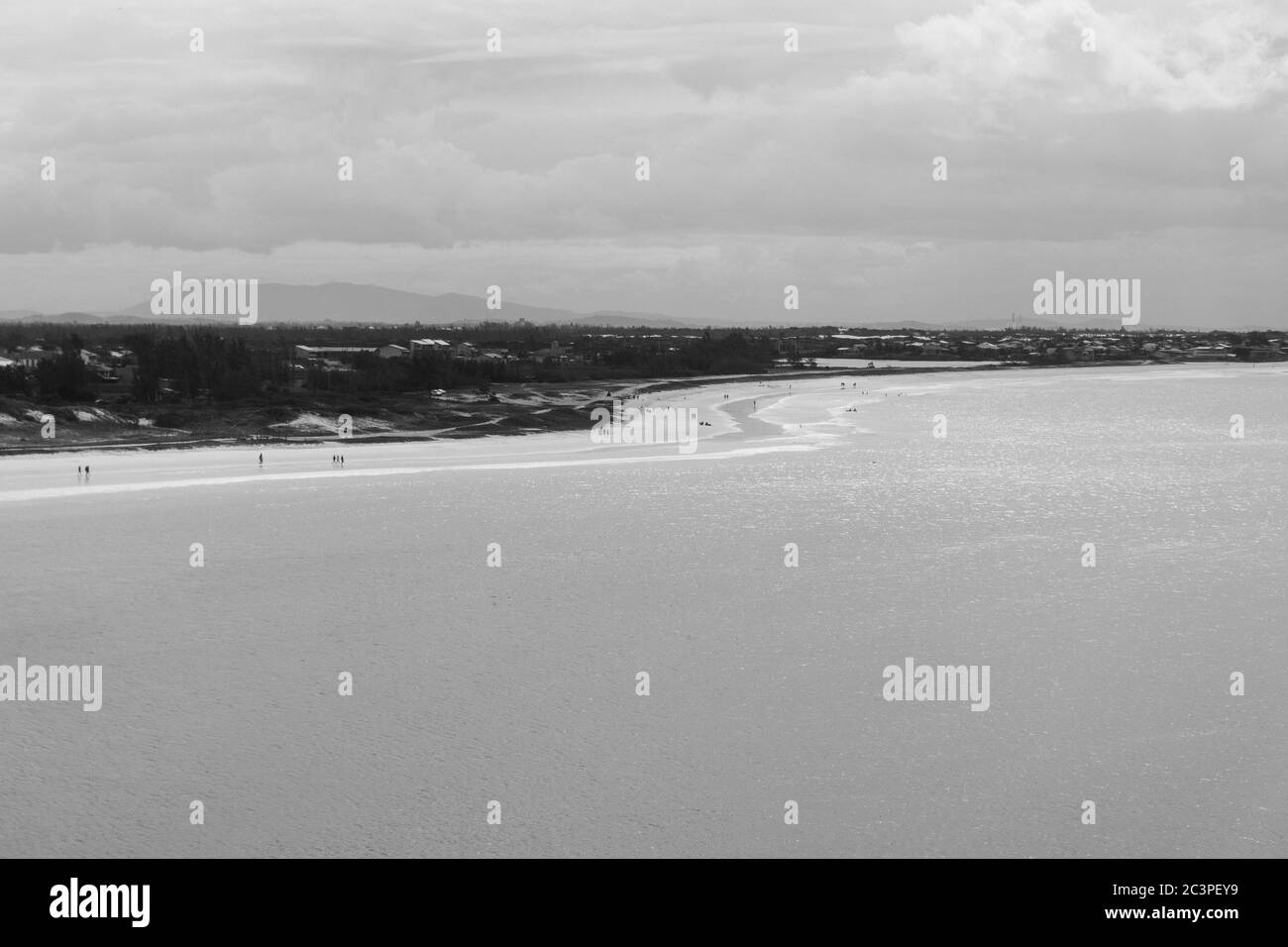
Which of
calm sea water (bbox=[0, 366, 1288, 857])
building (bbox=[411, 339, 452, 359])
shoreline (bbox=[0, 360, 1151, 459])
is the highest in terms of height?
building (bbox=[411, 339, 452, 359])

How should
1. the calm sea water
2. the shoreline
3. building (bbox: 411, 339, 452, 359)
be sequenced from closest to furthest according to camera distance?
the calm sea water, the shoreline, building (bbox: 411, 339, 452, 359)

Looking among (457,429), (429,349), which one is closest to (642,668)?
(457,429)

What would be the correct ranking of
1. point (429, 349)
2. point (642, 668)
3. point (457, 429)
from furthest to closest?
point (429, 349) → point (457, 429) → point (642, 668)

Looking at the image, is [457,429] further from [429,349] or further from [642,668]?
[429,349]

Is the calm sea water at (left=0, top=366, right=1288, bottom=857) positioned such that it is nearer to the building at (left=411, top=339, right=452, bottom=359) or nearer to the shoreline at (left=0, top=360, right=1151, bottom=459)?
the shoreline at (left=0, top=360, right=1151, bottom=459)

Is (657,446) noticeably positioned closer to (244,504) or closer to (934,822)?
(244,504)

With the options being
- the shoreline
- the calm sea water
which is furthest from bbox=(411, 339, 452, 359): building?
the calm sea water

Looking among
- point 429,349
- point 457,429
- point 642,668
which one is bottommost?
point 642,668
